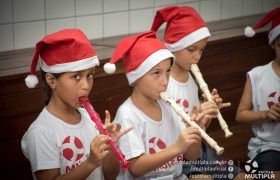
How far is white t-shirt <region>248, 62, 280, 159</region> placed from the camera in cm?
277

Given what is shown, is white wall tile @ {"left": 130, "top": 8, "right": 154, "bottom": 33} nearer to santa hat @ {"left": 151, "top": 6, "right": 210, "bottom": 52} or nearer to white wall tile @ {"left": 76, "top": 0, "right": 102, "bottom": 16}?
white wall tile @ {"left": 76, "top": 0, "right": 102, "bottom": 16}

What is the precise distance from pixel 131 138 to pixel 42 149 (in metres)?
0.35

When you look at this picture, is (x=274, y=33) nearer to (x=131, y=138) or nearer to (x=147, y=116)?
(x=147, y=116)

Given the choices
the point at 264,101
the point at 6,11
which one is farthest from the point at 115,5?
the point at 264,101

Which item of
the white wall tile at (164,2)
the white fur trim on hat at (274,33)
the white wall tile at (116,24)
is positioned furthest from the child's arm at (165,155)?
the white wall tile at (164,2)

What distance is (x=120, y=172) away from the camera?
230 cm

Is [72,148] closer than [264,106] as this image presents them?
Yes

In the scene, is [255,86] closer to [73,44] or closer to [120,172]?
[120,172]

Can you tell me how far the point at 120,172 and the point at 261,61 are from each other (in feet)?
5.97

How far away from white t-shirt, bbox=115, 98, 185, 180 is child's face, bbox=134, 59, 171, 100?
0.26 ft

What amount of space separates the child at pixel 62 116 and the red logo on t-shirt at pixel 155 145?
229 millimetres

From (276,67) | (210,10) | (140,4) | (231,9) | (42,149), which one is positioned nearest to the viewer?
(42,149)

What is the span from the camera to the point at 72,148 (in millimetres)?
2133

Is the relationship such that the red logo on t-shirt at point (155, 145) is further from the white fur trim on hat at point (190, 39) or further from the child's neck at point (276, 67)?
the child's neck at point (276, 67)
